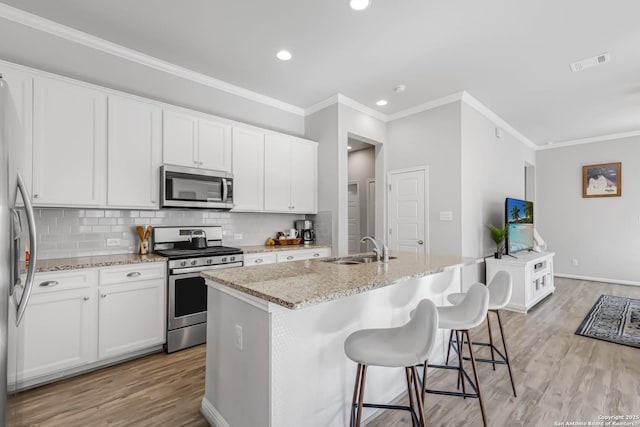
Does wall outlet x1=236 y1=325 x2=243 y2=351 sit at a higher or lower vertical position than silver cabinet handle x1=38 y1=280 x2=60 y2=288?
lower

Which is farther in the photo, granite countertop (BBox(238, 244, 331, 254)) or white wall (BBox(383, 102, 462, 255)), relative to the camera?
white wall (BBox(383, 102, 462, 255))

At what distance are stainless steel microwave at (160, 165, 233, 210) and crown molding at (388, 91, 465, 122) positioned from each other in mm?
2817

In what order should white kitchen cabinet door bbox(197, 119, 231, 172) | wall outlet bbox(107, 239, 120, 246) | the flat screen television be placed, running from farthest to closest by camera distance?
the flat screen television → white kitchen cabinet door bbox(197, 119, 231, 172) → wall outlet bbox(107, 239, 120, 246)

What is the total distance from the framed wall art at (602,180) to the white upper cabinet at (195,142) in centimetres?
712

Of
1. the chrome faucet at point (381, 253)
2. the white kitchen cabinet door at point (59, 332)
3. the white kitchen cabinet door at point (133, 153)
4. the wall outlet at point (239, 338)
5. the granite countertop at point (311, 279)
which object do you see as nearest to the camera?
the granite countertop at point (311, 279)

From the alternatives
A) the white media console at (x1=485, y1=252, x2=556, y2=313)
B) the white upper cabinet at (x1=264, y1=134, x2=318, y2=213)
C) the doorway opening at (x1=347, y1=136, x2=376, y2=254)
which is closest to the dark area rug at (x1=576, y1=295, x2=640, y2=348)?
the white media console at (x1=485, y1=252, x2=556, y2=313)

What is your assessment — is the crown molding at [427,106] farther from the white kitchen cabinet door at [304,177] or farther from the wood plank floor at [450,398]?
the wood plank floor at [450,398]

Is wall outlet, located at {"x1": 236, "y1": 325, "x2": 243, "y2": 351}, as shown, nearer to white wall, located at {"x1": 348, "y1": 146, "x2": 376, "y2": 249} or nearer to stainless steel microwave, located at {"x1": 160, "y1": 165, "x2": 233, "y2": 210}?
stainless steel microwave, located at {"x1": 160, "y1": 165, "x2": 233, "y2": 210}

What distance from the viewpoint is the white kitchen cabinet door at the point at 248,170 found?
3.70m

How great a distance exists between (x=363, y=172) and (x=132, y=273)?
4800 millimetres

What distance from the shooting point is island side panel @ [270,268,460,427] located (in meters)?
1.45

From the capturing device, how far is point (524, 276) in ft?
13.6

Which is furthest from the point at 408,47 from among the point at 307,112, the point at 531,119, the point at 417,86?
the point at 531,119

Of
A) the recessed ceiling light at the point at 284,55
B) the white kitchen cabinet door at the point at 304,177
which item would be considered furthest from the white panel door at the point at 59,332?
the recessed ceiling light at the point at 284,55
